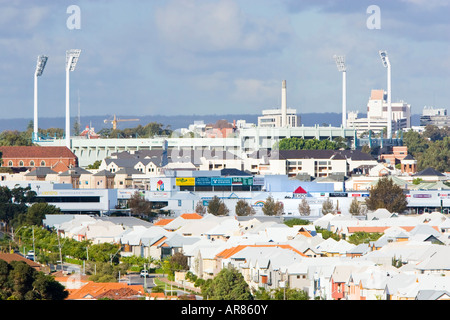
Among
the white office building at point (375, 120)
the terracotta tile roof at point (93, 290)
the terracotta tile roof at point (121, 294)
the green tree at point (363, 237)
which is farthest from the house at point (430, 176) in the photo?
the white office building at point (375, 120)

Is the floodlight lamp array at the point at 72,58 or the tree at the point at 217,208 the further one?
the floodlight lamp array at the point at 72,58

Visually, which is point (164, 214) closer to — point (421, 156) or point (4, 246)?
point (4, 246)

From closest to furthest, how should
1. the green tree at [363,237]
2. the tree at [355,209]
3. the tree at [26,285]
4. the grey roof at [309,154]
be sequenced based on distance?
the tree at [26,285]
the green tree at [363,237]
the tree at [355,209]
the grey roof at [309,154]

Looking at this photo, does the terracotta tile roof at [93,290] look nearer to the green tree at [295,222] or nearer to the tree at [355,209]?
the green tree at [295,222]

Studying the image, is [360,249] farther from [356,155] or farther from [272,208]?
[356,155]
